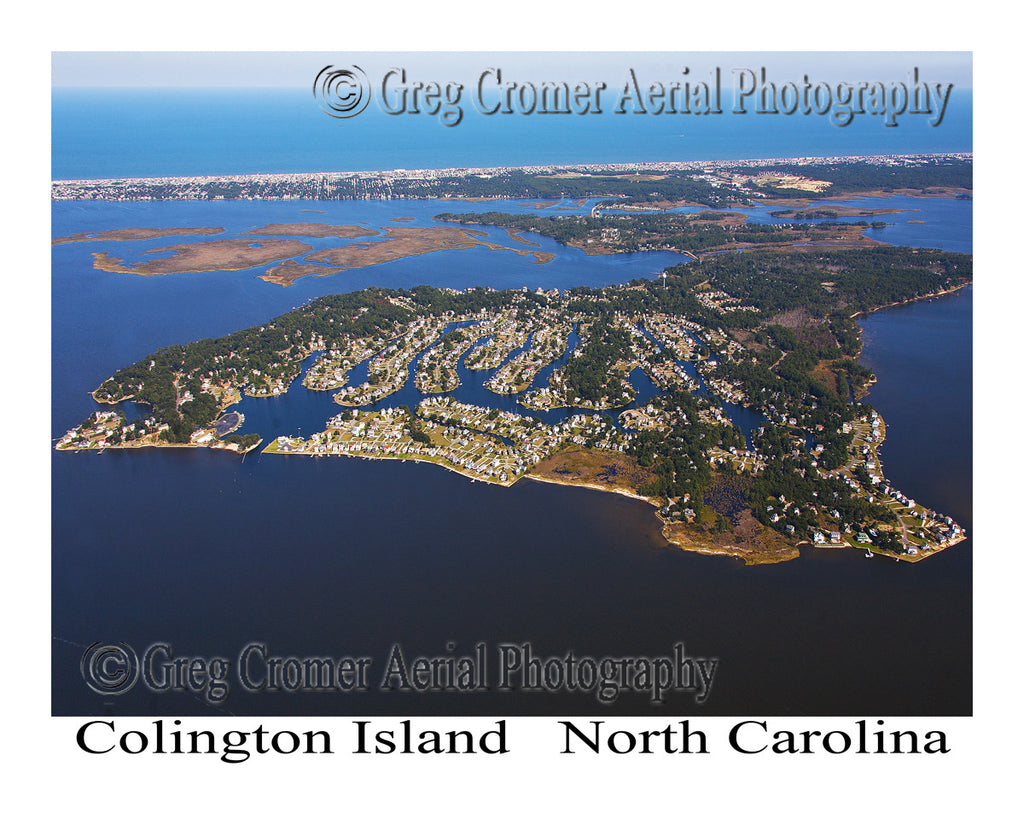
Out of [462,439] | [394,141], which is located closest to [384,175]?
[394,141]

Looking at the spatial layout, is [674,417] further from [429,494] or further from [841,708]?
[841,708]

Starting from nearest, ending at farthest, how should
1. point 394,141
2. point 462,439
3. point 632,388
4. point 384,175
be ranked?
point 462,439 < point 632,388 < point 384,175 < point 394,141

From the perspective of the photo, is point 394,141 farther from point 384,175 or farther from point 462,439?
point 462,439

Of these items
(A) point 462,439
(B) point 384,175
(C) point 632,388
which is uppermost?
(B) point 384,175

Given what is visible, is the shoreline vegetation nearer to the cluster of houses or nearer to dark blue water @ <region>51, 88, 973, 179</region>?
the cluster of houses

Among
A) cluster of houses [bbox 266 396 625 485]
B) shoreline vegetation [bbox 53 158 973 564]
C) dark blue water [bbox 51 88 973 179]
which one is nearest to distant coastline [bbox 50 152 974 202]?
dark blue water [bbox 51 88 973 179]

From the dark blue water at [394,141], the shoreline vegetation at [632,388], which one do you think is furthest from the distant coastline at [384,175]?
the shoreline vegetation at [632,388]
